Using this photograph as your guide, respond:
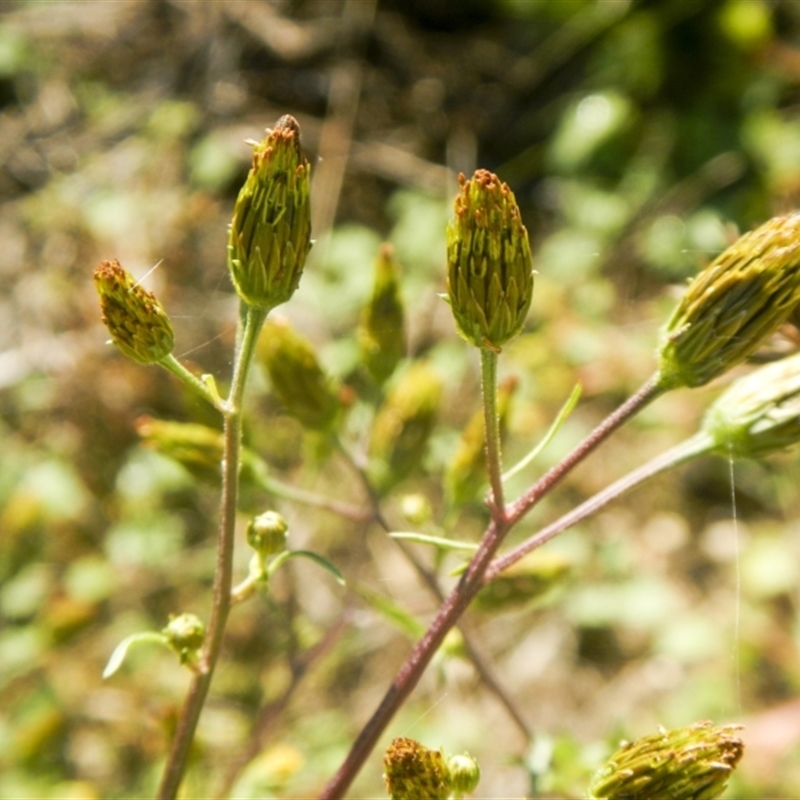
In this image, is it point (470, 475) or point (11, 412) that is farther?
point (11, 412)

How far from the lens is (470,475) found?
1.70 metres

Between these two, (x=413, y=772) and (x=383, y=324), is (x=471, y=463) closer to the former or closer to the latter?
(x=383, y=324)

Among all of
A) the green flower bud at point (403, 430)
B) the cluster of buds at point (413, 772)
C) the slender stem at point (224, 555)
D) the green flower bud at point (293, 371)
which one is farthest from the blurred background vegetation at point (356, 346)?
the cluster of buds at point (413, 772)

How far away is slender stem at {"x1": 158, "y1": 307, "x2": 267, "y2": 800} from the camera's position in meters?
1.13

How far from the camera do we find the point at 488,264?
110 cm

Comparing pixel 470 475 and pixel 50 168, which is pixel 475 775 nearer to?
pixel 470 475

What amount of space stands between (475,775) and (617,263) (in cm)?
259

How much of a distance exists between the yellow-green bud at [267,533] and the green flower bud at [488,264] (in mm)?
353

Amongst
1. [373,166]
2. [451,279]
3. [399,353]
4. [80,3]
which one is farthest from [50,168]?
[451,279]

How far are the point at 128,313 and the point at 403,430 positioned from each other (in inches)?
31.4

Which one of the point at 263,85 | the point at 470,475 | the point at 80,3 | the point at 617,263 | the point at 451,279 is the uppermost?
the point at 80,3

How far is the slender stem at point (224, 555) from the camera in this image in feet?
3.71

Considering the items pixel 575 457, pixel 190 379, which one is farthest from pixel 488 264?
pixel 190 379

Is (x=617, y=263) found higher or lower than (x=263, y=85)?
lower
